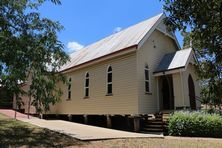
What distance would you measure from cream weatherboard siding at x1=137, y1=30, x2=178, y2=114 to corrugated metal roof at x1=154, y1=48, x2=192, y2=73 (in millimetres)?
440

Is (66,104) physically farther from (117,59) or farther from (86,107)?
(117,59)

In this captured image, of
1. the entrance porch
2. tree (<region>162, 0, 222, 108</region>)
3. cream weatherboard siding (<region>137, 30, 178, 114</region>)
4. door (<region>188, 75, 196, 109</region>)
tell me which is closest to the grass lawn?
tree (<region>162, 0, 222, 108</region>)

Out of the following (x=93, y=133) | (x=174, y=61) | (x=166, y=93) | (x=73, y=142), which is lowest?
(x=73, y=142)

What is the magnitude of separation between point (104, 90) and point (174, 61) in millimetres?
5413

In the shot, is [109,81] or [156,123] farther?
[109,81]

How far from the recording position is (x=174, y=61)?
723 inches

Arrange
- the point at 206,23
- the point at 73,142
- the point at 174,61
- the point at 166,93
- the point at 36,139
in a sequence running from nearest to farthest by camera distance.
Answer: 1. the point at 206,23
2. the point at 73,142
3. the point at 36,139
4. the point at 174,61
5. the point at 166,93

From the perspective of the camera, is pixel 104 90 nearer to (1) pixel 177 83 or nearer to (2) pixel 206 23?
(1) pixel 177 83

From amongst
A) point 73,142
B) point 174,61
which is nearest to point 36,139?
point 73,142

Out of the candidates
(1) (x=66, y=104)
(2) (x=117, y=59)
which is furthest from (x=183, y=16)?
(1) (x=66, y=104)

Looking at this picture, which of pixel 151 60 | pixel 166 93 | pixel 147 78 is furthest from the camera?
pixel 166 93

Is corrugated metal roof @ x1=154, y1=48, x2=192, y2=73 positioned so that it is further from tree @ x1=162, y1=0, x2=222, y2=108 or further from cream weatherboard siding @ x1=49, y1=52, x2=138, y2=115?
tree @ x1=162, y1=0, x2=222, y2=108

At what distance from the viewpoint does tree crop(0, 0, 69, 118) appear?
1406 cm

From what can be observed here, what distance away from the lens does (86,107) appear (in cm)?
2239
